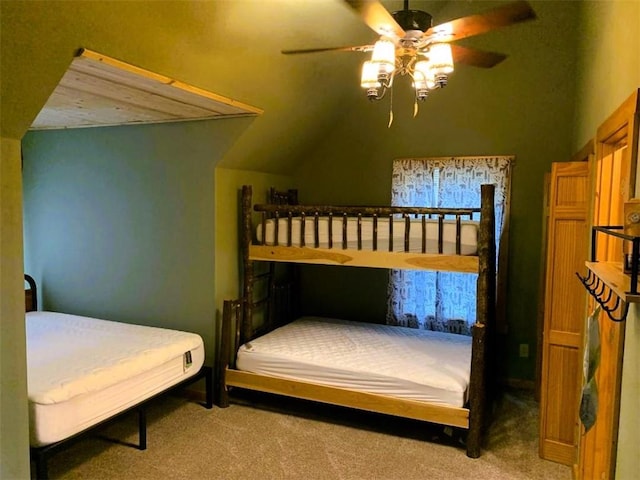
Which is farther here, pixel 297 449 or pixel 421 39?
pixel 297 449

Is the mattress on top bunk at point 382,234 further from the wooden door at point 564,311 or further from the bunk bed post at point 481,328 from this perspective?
the wooden door at point 564,311

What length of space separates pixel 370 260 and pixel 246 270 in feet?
3.38

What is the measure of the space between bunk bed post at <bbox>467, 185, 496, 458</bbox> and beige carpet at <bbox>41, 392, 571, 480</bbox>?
0.19 metres

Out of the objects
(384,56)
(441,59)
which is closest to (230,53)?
(384,56)

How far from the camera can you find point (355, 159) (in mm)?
4469

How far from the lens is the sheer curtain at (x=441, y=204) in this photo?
3.99 m

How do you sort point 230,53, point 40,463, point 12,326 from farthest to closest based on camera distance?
point 230,53 < point 40,463 < point 12,326

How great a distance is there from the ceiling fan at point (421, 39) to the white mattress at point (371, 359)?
175 centimetres

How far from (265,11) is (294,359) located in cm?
221

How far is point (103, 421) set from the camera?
2678 millimetres

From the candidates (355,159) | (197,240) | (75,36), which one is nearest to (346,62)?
(355,159)

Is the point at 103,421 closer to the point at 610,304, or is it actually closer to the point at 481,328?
the point at 481,328

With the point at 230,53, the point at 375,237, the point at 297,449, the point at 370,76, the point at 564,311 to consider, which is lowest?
the point at 297,449

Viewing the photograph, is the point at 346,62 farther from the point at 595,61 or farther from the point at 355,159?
the point at 595,61
